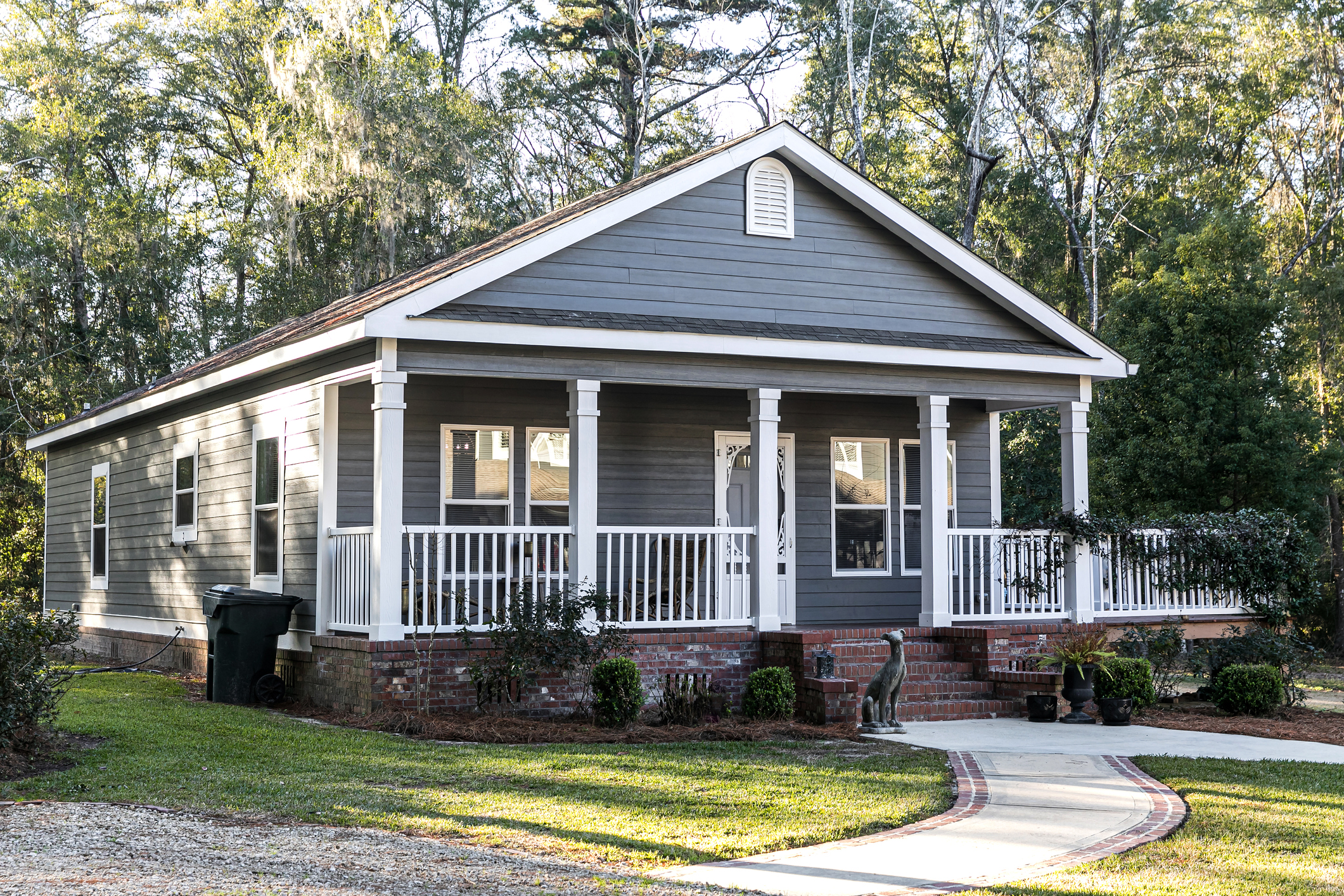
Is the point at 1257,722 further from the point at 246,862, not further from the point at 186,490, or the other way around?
the point at 186,490

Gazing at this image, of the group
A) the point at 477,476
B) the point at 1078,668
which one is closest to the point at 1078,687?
the point at 1078,668

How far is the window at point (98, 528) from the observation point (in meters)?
19.7

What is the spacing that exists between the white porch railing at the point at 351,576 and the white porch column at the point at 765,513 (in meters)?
3.62

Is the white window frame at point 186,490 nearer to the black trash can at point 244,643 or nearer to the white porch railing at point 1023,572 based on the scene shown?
the black trash can at point 244,643

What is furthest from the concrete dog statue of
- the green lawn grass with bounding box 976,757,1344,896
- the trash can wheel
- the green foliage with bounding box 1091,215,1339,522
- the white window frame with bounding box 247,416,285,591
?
the green foliage with bounding box 1091,215,1339,522

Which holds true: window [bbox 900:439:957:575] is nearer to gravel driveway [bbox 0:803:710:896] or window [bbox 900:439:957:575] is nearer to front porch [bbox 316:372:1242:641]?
front porch [bbox 316:372:1242:641]

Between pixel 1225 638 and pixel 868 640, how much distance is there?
436 centimetres

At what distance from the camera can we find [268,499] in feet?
46.3

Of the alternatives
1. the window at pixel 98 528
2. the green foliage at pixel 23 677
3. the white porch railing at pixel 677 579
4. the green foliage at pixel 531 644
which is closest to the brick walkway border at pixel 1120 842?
the green foliage at pixel 531 644

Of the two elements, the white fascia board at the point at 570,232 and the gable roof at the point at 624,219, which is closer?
the white fascia board at the point at 570,232

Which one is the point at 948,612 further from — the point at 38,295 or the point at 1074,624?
the point at 38,295

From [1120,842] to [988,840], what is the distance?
2.26ft

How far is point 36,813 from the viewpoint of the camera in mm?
6777

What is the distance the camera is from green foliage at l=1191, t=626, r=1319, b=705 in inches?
538
